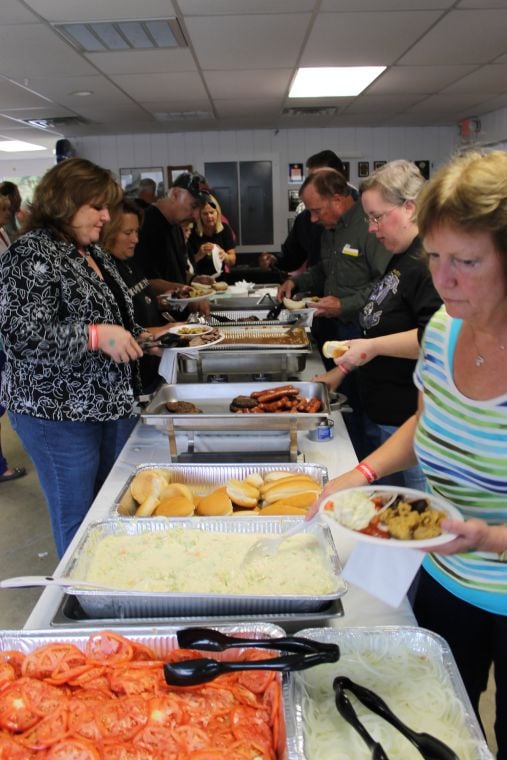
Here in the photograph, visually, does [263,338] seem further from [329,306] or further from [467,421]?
[467,421]

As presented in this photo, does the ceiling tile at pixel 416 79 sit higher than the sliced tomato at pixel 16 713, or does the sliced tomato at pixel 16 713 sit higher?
the ceiling tile at pixel 416 79

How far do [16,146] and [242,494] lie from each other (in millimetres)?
9723

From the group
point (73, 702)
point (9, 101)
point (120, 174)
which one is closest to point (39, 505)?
point (73, 702)

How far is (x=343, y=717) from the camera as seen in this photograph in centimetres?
74

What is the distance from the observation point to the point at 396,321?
1.81m

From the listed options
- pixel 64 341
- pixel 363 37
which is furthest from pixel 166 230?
pixel 64 341

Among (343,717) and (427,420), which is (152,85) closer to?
(427,420)

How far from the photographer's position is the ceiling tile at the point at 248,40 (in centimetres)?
328

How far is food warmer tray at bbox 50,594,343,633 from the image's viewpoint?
0.91m

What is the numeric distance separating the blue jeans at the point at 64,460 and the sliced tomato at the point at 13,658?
0.95m

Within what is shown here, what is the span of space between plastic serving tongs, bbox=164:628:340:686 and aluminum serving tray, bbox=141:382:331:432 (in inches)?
31.4

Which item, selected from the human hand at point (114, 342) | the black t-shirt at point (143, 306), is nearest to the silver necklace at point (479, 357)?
the human hand at point (114, 342)

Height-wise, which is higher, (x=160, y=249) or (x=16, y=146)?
(x=16, y=146)

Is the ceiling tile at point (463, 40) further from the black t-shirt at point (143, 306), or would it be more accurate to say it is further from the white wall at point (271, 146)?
the white wall at point (271, 146)
